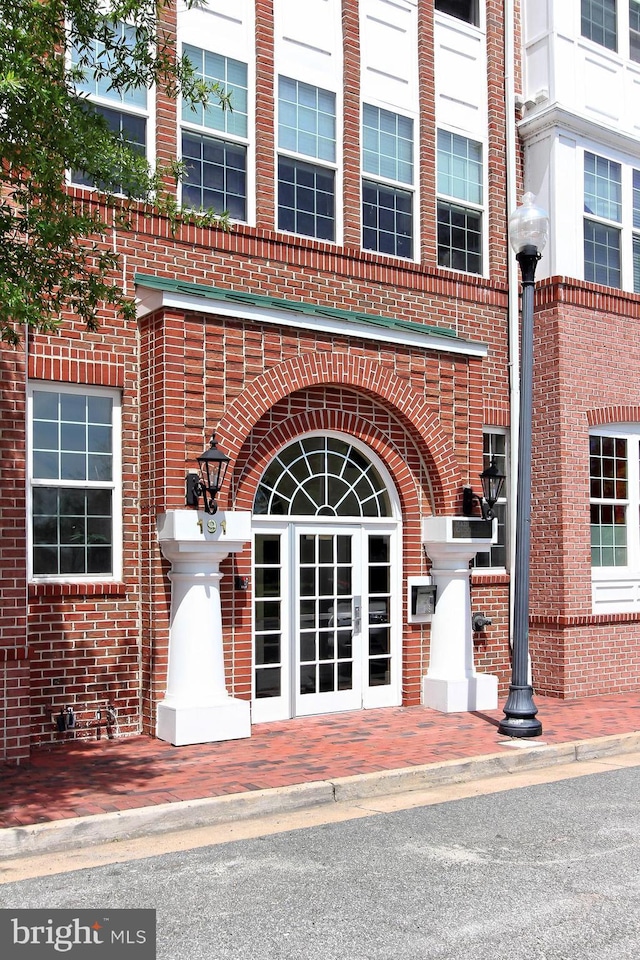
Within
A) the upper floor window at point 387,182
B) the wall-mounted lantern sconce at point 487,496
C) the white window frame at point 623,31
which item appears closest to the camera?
the wall-mounted lantern sconce at point 487,496

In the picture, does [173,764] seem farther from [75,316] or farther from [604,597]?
[604,597]

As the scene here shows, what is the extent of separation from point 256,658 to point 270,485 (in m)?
1.80

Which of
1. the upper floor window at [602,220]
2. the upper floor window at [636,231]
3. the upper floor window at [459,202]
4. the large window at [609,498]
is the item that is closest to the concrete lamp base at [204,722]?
the large window at [609,498]

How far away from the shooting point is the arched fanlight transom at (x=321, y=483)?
10.9 m

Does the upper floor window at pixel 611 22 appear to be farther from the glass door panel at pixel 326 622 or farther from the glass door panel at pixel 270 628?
the glass door panel at pixel 270 628

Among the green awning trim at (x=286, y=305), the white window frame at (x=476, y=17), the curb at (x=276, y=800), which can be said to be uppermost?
the white window frame at (x=476, y=17)

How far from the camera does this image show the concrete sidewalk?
6863 mm

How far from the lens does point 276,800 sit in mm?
7465

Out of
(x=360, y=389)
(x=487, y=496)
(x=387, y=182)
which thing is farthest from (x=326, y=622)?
(x=387, y=182)

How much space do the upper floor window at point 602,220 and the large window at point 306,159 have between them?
3964 millimetres

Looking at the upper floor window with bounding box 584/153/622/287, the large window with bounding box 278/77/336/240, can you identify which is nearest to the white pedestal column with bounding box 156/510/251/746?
the large window with bounding box 278/77/336/240

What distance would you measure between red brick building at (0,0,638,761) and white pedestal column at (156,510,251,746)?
3 centimetres

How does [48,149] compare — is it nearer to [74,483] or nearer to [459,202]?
[74,483]

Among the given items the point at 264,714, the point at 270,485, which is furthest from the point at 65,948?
the point at 270,485
